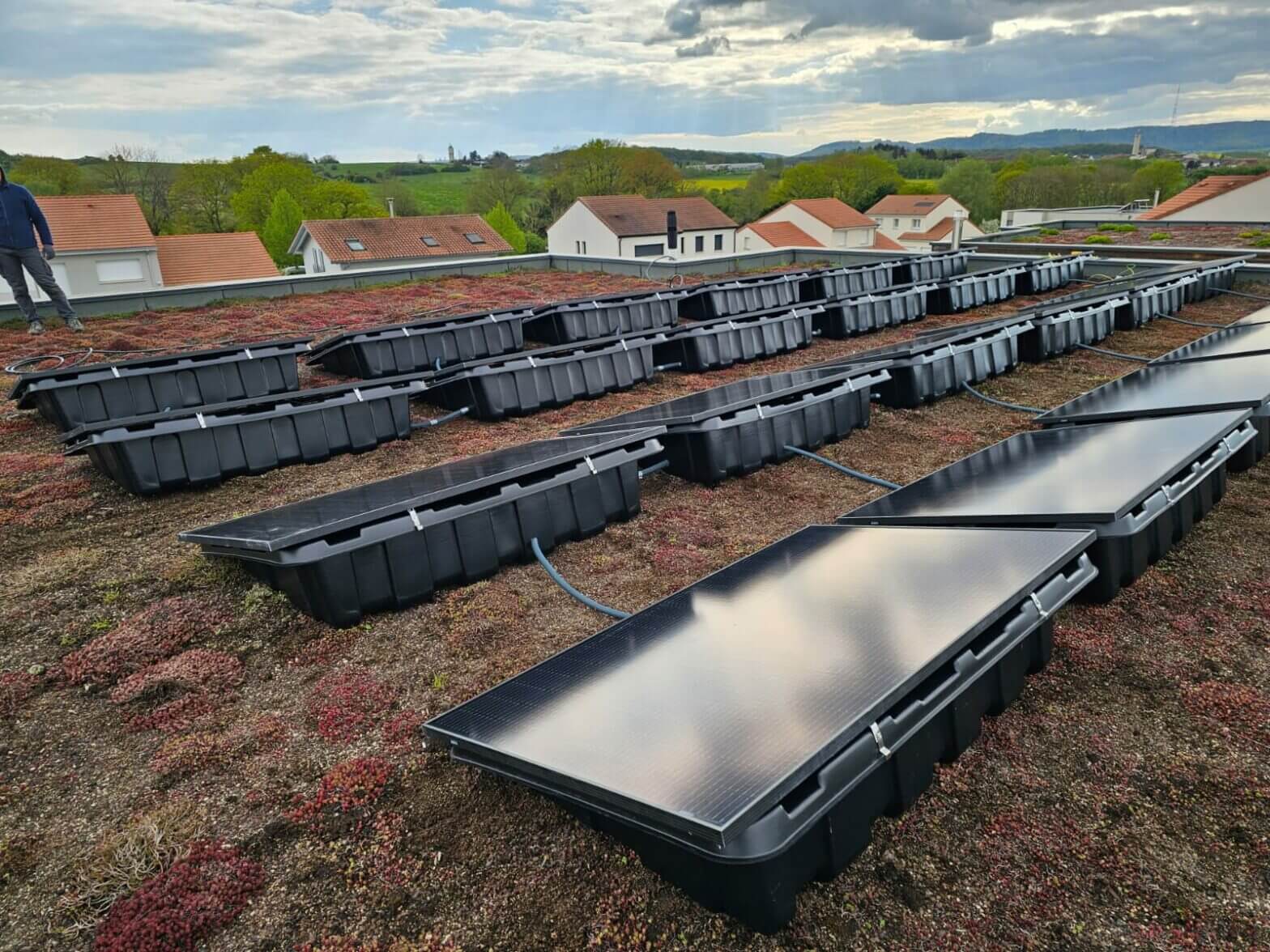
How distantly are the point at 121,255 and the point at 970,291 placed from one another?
35550 millimetres

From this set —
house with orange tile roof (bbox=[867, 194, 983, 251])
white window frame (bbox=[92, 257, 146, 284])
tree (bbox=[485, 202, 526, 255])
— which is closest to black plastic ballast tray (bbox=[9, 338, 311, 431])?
white window frame (bbox=[92, 257, 146, 284])

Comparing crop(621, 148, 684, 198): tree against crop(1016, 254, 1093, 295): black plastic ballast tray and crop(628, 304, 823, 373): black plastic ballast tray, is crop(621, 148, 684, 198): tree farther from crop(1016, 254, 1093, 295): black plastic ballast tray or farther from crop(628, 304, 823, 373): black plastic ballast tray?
crop(628, 304, 823, 373): black plastic ballast tray

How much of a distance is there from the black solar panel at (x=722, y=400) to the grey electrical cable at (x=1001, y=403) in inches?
64.3

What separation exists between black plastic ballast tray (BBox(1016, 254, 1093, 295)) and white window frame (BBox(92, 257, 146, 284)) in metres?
36.1

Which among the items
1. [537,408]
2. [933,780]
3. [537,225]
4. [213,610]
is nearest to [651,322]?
[537,408]

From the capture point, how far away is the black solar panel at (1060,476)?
156 inches

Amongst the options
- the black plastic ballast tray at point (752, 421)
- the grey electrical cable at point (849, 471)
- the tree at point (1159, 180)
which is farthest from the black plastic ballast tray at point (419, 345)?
the tree at point (1159, 180)

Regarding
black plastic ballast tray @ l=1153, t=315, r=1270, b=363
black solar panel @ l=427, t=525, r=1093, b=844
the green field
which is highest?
the green field

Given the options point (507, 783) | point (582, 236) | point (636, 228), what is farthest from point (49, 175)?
point (507, 783)

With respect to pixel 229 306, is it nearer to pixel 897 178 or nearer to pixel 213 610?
pixel 213 610

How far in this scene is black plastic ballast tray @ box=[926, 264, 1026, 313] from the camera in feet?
48.6

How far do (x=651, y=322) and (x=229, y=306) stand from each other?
10.1 m

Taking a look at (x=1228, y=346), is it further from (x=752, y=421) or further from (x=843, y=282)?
(x=843, y=282)

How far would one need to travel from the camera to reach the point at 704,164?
144625mm
